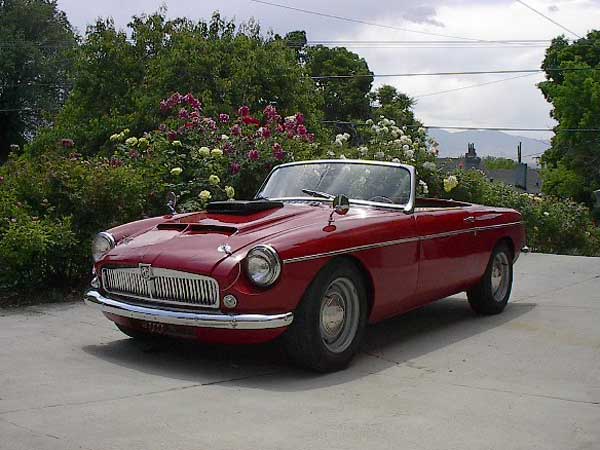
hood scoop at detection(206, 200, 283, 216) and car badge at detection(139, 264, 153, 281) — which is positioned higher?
hood scoop at detection(206, 200, 283, 216)

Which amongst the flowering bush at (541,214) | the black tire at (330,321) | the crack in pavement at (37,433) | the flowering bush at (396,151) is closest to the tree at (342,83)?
the flowering bush at (541,214)

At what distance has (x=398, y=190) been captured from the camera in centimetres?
679

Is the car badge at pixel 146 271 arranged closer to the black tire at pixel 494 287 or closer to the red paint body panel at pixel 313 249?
the red paint body panel at pixel 313 249

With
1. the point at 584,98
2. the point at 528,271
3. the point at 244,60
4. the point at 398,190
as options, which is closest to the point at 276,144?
the point at 528,271

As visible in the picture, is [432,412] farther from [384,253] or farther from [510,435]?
[384,253]

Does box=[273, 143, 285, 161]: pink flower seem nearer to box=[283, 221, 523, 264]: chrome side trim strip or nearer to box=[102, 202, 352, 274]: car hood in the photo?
box=[283, 221, 523, 264]: chrome side trim strip

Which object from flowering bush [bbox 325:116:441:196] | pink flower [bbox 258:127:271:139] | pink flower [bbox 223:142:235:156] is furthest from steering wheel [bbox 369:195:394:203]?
flowering bush [bbox 325:116:441:196]

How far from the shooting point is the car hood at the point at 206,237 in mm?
5328

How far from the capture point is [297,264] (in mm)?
5230

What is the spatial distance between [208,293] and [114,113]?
18.2m

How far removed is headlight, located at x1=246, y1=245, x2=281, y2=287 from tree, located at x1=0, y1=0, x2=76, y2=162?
141 ft

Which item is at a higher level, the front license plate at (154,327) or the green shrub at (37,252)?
the green shrub at (37,252)

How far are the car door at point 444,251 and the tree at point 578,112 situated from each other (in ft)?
129

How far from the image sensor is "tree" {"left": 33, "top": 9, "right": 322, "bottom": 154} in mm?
20625
